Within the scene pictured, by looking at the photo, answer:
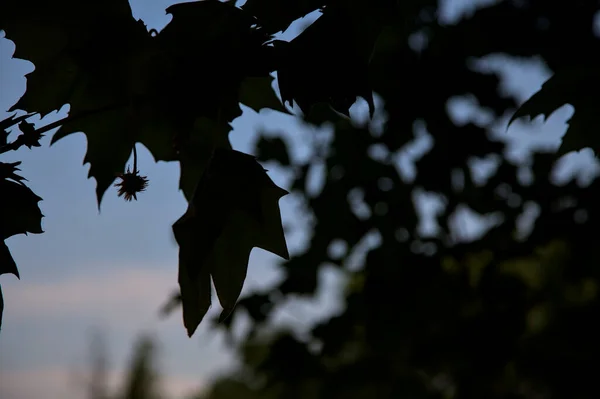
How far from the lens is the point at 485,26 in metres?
3.18

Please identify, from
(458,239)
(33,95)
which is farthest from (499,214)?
(33,95)

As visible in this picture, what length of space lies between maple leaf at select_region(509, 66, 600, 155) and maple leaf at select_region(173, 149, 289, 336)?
1.94 feet

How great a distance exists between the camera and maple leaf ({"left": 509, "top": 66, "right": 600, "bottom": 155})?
4.54ft

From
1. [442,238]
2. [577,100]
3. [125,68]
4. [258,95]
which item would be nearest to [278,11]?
[125,68]

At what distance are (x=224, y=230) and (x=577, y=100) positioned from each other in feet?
2.47

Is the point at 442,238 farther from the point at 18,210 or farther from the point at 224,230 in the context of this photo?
the point at 18,210

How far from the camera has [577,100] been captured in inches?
54.5

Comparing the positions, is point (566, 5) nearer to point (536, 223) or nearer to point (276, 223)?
point (536, 223)

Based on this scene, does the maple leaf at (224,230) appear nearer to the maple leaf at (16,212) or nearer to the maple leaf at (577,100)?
the maple leaf at (16,212)

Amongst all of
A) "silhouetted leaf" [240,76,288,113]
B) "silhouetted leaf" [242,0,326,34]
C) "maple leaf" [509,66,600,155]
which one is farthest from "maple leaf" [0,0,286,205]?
"maple leaf" [509,66,600,155]

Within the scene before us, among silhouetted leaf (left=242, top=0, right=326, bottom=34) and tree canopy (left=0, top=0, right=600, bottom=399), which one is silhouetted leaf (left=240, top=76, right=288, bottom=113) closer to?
tree canopy (left=0, top=0, right=600, bottom=399)

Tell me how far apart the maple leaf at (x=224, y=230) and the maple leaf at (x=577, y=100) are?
593 millimetres

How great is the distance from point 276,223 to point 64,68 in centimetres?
47

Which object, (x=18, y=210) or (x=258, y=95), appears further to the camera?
(x=258, y=95)
